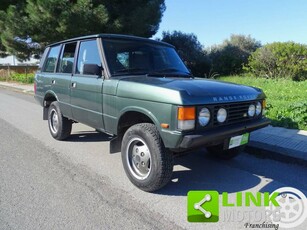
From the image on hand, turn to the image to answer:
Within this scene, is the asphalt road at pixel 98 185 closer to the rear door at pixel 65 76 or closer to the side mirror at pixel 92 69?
the rear door at pixel 65 76

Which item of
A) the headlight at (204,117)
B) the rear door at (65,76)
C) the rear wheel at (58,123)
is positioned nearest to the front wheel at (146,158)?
the headlight at (204,117)

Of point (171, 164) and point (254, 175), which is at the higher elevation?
point (171, 164)

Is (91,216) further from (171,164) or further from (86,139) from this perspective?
(86,139)

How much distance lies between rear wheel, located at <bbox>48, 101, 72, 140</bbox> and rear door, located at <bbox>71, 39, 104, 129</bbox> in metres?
0.63

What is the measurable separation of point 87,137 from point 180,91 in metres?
3.54

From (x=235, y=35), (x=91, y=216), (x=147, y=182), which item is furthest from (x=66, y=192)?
(x=235, y=35)

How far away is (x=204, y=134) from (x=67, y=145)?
129 inches

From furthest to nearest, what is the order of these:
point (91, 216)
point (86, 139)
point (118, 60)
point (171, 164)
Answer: point (86, 139) → point (118, 60) → point (171, 164) → point (91, 216)

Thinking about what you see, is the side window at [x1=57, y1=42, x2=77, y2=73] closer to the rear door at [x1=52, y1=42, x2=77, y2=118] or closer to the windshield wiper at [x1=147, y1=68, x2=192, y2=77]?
the rear door at [x1=52, y1=42, x2=77, y2=118]

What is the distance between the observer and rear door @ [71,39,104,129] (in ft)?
14.6

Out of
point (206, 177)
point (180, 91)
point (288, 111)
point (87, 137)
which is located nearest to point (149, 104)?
point (180, 91)

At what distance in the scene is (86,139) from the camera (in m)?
6.13

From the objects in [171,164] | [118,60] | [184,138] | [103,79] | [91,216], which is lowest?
[91,216]

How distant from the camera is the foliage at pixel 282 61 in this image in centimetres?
1503
